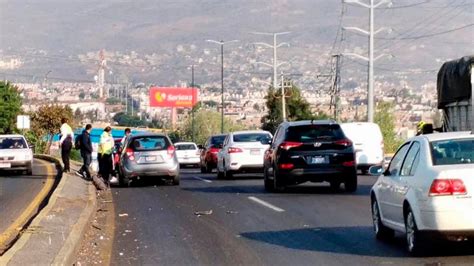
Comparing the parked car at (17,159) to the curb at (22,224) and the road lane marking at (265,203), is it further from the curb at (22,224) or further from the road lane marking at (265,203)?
the road lane marking at (265,203)

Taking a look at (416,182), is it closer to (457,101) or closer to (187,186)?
(457,101)

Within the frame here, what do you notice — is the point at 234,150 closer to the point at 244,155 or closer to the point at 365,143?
the point at 244,155

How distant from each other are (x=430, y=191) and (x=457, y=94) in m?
10.0

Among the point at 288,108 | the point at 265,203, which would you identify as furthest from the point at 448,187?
the point at 288,108

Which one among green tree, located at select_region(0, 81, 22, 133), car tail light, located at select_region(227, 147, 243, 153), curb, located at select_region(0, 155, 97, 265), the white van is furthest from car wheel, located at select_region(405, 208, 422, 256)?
green tree, located at select_region(0, 81, 22, 133)

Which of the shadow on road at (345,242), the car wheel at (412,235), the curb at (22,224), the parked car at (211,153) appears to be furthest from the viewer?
the parked car at (211,153)

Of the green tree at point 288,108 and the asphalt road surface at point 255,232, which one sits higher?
the green tree at point 288,108

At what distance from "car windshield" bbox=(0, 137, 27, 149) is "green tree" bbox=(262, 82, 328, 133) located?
41.8 m

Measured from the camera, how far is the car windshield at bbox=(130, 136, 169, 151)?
29750 millimetres

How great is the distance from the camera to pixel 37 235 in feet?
46.9

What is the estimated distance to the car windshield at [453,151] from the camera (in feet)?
42.1

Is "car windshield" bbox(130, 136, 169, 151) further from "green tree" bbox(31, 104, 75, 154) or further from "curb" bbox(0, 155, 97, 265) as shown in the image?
"green tree" bbox(31, 104, 75, 154)

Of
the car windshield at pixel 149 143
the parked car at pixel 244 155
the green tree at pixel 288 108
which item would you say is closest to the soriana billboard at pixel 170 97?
the green tree at pixel 288 108

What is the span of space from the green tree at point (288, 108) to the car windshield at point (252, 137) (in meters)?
47.1
